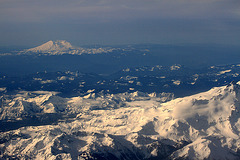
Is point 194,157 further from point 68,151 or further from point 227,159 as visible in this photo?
point 68,151

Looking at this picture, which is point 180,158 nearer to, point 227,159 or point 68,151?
point 227,159

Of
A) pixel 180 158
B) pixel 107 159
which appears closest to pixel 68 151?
pixel 107 159

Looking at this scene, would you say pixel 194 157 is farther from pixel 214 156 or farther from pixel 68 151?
pixel 68 151

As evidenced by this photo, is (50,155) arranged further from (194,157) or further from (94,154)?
(194,157)

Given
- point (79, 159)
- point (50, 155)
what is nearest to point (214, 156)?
point (79, 159)

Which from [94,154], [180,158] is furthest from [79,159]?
[180,158]

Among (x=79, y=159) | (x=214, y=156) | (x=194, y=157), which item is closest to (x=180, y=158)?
(x=194, y=157)
